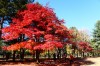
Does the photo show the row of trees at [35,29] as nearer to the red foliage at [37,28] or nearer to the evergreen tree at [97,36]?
the red foliage at [37,28]

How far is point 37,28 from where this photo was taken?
2925cm

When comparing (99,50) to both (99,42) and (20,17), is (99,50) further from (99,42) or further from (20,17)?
(20,17)

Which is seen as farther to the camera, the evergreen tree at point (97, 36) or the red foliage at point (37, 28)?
the evergreen tree at point (97, 36)

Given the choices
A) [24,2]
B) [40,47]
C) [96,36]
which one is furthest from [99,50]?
[40,47]

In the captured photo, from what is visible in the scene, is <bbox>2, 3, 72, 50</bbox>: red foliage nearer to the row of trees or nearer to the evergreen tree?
the row of trees

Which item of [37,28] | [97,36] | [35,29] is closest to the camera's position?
[35,29]

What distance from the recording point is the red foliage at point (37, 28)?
28.0 m

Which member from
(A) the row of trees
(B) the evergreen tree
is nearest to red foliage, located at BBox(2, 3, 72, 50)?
(A) the row of trees

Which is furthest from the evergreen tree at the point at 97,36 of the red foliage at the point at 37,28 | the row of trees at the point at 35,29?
the red foliage at the point at 37,28

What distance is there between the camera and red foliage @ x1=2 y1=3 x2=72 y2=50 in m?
28.0

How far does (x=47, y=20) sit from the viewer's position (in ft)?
97.1

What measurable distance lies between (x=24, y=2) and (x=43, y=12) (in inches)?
250

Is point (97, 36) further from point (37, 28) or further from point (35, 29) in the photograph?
point (35, 29)

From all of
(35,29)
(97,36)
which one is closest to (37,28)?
(35,29)
